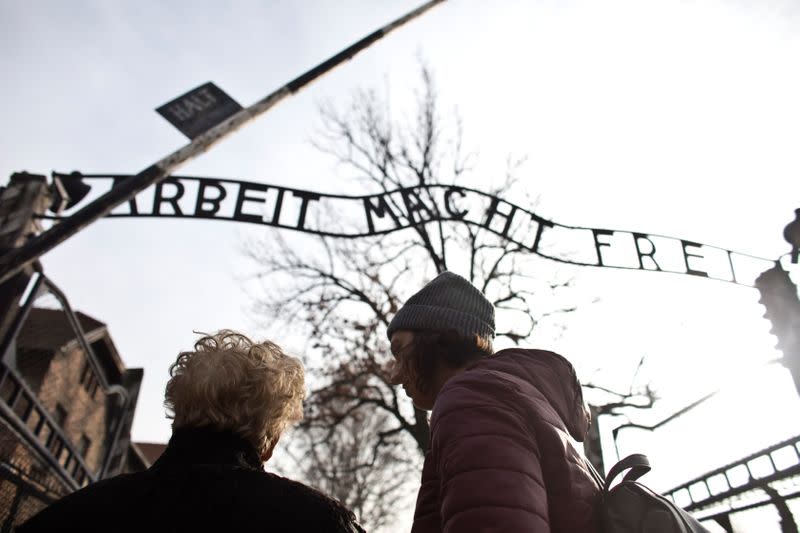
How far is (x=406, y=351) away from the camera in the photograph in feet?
7.09

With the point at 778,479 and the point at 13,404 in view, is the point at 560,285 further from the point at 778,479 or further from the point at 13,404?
the point at 13,404

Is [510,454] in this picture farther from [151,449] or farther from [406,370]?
[151,449]

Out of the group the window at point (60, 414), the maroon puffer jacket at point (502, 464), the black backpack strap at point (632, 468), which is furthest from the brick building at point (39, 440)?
the window at point (60, 414)

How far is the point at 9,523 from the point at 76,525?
9.83 ft

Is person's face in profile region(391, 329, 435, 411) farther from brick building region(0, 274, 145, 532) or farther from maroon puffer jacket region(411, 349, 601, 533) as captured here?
brick building region(0, 274, 145, 532)

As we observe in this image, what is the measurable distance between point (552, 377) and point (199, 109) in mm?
4091

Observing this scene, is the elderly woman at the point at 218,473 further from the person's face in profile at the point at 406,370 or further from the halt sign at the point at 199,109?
the halt sign at the point at 199,109

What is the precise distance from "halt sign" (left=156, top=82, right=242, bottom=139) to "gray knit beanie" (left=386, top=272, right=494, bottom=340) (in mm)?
3259

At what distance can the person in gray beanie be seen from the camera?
48.2 inches

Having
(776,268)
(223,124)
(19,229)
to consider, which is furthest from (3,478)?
(776,268)

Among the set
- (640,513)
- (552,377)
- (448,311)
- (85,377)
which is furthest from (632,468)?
(85,377)

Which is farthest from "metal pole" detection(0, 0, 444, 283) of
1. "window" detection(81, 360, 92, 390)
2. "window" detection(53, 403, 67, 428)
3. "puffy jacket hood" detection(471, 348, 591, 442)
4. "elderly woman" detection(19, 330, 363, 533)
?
"window" detection(81, 360, 92, 390)

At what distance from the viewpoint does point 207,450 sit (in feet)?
6.22

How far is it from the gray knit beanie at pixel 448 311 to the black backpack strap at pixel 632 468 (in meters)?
0.72
